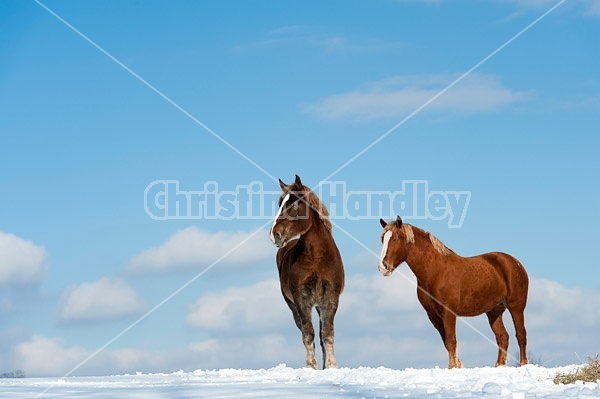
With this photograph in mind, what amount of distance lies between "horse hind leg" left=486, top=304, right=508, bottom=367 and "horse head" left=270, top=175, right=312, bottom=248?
3444mm

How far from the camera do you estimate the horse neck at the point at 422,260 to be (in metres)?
11.5

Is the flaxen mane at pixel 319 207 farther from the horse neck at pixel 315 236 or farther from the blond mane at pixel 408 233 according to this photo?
the blond mane at pixel 408 233

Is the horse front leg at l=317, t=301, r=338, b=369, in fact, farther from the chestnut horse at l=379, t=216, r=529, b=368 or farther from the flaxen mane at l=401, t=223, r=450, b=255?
the flaxen mane at l=401, t=223, r=450, b=255

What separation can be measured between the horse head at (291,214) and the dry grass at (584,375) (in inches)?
187

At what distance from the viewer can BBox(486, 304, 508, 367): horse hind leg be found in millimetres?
12273

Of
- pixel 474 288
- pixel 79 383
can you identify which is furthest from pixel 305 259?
pixel 79 383

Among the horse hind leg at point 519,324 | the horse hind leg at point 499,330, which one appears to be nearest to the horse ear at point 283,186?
the horse hind leg at point 499,330

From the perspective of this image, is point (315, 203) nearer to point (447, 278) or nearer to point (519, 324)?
point (447, 278)

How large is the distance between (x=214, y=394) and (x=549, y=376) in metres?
3.70

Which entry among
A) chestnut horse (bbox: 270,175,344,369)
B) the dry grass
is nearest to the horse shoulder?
chestnut horse (bbox: 270,175,344,369)

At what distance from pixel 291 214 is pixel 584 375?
5.07m

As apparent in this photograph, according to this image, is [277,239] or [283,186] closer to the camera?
[277,239]

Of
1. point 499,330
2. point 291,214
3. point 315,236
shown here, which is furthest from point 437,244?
point 291,214

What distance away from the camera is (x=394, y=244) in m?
11.3
